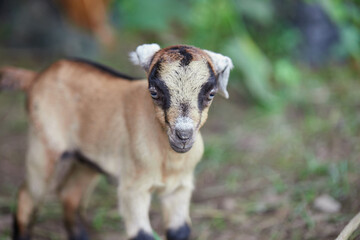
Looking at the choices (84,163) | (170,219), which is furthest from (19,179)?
(170,219)

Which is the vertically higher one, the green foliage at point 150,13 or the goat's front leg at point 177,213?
the green foliage at point 150,13

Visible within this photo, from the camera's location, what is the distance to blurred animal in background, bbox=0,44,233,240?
A: 3.35 meters

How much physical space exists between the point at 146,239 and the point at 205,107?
1294 millimetres

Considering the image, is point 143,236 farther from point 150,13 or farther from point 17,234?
point 150,13

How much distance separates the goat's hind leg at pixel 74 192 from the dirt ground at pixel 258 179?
11.5 inches

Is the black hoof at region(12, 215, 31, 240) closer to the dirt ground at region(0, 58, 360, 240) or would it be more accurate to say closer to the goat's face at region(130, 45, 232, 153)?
the dirt ground at region(0, 58, 360, 240)

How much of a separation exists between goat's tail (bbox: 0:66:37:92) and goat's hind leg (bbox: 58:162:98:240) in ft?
3.40

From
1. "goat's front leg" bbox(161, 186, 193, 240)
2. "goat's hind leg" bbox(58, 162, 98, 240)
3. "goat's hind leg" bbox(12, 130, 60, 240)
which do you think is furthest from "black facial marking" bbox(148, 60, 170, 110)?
"goat's hind leg" bbox(58, 162, 98, 240)

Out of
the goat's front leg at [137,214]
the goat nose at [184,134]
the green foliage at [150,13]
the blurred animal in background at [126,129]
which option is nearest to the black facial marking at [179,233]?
the blurred animal in background at [126,129]

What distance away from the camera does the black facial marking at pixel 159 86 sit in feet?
10.9

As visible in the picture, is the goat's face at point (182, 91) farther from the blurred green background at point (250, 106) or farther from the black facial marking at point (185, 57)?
the blurred green background at point (250, 106)

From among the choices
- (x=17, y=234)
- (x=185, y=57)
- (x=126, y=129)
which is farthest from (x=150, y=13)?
(x=185, y=57)

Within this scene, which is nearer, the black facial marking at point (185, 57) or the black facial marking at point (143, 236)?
the black facial marking at point (185, 57)

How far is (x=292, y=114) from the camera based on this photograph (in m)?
7.41
